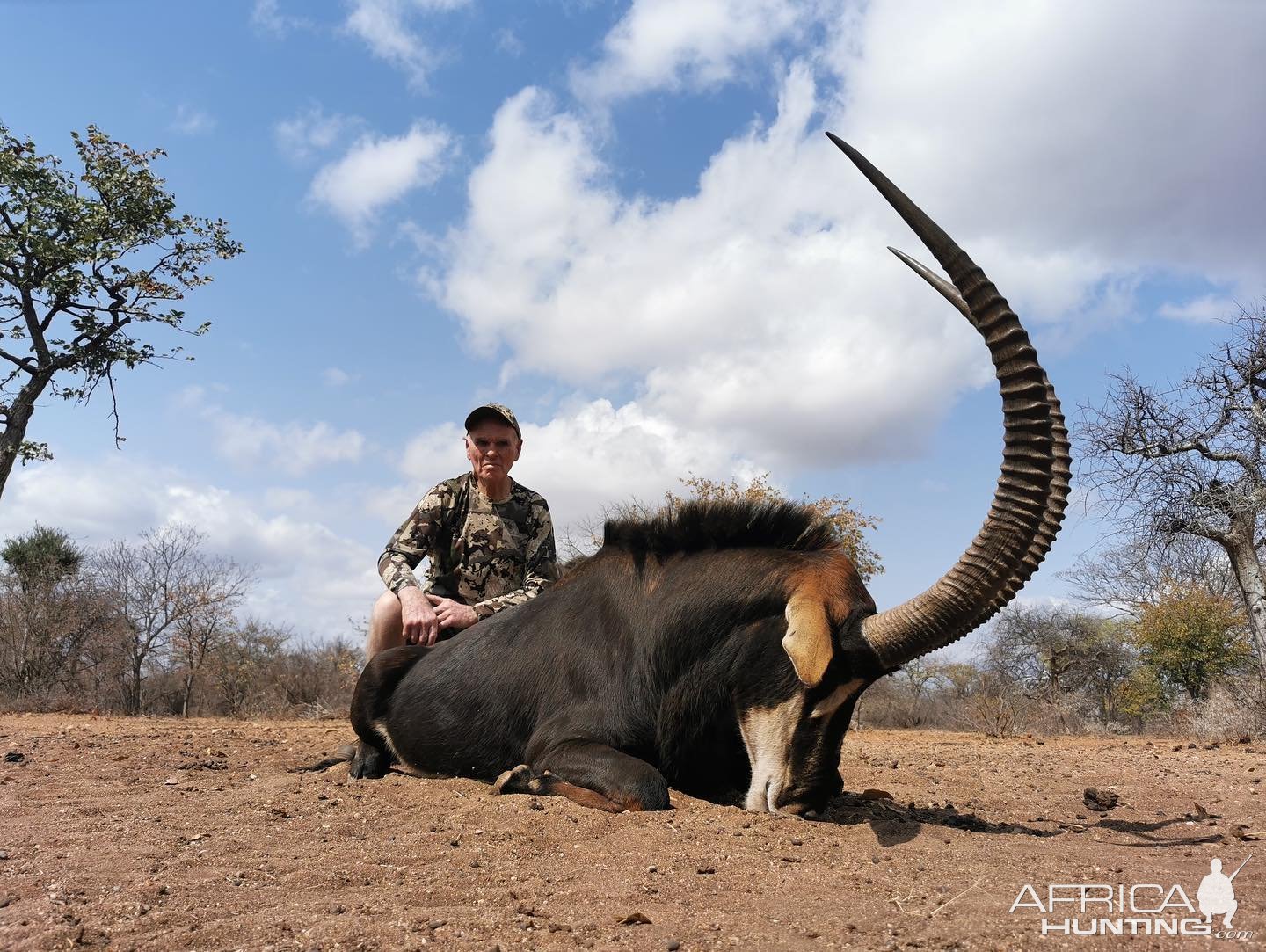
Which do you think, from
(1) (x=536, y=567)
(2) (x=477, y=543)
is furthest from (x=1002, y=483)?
(2) (x=477, y=543)

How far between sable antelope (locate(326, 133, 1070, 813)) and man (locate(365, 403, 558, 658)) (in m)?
0.98

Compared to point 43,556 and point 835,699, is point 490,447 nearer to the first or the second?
point 835,699

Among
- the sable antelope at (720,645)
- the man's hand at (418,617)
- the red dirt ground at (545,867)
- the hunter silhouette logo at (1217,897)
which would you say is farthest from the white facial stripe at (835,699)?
the man's hand at (418,617)

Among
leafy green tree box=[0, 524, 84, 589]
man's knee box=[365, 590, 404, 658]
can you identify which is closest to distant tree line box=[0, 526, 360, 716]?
leafy green tree box=[0, 524, 84, 589]

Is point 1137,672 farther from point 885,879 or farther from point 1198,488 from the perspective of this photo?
point 885,879

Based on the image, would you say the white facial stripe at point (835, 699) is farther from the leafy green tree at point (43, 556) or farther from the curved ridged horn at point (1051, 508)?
the leafy green tree at point (43, 556)

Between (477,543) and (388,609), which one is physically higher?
(477,543)

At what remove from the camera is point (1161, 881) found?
2.91m

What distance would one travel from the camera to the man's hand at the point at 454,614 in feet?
20.5

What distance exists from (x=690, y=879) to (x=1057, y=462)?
221cm

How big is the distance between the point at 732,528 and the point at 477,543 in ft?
8.44

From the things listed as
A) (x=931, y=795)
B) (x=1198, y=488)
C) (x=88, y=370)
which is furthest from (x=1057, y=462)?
(x=88, y=370)

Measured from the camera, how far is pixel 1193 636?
88.5 feet

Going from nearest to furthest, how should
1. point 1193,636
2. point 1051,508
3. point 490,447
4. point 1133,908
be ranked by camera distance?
point 1133,908
point 1051,508
point 490,447
point 1193,636
